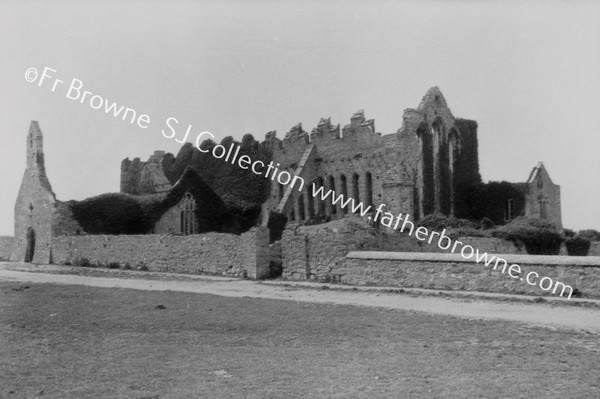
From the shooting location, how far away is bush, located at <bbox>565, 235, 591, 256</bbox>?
2774 centimetres

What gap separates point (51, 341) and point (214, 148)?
1412 inches

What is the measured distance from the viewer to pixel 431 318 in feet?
37.5

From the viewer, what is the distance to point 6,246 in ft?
117

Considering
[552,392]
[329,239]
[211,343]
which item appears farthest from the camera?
[329,239]

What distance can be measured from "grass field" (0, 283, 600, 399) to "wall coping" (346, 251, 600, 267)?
4.07 metres

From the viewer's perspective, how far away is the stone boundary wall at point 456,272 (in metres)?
14.0

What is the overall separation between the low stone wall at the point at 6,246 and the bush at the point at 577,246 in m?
29.3

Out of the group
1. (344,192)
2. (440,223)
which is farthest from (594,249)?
(344,192)

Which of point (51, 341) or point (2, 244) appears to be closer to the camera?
point (51, 341)

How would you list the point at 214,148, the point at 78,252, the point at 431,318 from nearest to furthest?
the point at 431,318
the point at 78,252
the point at 214,148

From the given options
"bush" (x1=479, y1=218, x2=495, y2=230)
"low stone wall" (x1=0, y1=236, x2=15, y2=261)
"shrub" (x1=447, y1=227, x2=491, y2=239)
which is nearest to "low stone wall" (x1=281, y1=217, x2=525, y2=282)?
"shrub" (x1=447, y1=227, x2=491, y2=239)

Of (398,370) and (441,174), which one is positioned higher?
(441,174)

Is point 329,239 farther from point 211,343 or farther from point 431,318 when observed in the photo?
point 211,343

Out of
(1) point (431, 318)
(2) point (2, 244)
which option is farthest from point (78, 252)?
(1) point (431, 318)
